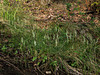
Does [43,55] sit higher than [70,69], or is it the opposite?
[43,55]

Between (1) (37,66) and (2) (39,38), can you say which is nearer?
(1) (37,66)

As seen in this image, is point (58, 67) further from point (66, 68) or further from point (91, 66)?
point (91, 66)

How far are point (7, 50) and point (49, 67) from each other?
0.86 metres

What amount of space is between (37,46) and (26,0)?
3173mm

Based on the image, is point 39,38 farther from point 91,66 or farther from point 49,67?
point 91,66

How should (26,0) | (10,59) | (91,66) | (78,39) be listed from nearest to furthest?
(91,66) → (10,59) → (78,39) → (26,0)

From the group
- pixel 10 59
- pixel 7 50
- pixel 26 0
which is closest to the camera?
pixel 10 59

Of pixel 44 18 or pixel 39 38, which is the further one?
pixel 44 18

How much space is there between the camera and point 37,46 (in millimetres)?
2305

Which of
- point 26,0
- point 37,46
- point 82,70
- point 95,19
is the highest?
point 26,0

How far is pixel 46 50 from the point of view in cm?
229

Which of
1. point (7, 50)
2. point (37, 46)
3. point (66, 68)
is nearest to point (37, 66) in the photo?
point (37, 46)

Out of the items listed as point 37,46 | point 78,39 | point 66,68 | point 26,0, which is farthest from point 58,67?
point 26,0

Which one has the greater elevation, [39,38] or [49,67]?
[39,38]
